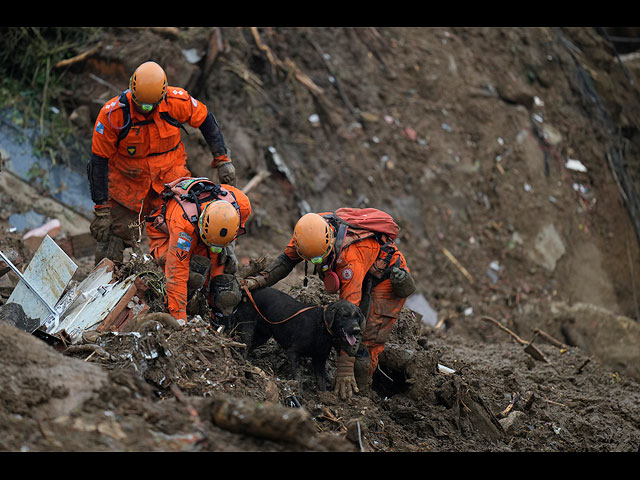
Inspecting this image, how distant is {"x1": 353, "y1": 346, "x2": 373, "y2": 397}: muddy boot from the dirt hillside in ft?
0.48

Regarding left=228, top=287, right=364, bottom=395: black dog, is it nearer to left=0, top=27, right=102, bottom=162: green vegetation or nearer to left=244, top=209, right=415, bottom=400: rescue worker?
left=244, top=209, right=415, bottom=400: rescue worker

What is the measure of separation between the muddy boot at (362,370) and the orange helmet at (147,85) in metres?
2.67

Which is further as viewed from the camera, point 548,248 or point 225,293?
point 548,248

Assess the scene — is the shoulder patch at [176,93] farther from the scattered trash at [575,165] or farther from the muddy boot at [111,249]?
the scattered trash at [575,165]

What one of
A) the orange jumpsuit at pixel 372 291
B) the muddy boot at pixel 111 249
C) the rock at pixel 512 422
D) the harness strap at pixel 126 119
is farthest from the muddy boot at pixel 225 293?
the rock at pixel 512 422

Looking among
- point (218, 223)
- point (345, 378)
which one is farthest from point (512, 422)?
point (218, 223)

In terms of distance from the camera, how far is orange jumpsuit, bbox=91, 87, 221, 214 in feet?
18.8

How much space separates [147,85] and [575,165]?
10.1 m

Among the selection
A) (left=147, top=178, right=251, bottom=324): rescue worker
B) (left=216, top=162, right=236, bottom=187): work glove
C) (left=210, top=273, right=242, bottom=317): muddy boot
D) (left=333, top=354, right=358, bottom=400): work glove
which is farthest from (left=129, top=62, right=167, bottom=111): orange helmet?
(left=333, top=354, right=358, bottom=400): work glove

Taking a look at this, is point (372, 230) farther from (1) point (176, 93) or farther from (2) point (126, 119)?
(2) point (126, 119)

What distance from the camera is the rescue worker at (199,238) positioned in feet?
16.2

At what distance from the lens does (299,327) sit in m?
5.22

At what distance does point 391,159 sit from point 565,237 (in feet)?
11.9

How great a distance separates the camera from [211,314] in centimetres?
544
